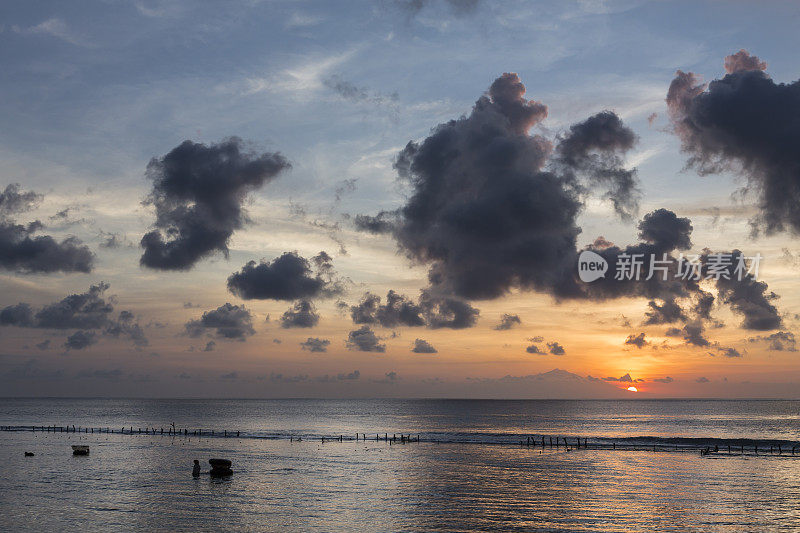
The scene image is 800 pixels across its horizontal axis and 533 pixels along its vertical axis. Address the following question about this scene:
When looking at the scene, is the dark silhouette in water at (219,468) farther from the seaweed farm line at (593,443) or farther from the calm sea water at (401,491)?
the seaweed farm line at (593,443)

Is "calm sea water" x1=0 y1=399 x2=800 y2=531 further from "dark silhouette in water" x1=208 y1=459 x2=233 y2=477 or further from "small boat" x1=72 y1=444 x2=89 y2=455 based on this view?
"small boat" x1=72 y1=444 x2=89 y2=455

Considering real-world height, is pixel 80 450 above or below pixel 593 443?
above

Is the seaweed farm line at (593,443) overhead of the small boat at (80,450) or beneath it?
beneath

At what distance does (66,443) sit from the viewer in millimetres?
129375

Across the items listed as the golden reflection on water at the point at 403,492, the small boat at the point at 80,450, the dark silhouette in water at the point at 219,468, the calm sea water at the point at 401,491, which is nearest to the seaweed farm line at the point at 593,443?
the calm sea water at the point at 401,491

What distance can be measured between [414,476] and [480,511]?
81.1ft

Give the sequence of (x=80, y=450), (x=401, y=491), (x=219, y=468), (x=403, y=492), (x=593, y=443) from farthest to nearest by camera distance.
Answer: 1. (x=593, y=443)
2. (x=80, y=450)
3. (x=219, y=468)
4. (x=401, y=491)
5. (x=403, y=492)

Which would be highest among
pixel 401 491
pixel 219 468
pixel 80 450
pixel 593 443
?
pixel 219 468

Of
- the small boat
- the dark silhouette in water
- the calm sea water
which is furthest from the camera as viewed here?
the small boat

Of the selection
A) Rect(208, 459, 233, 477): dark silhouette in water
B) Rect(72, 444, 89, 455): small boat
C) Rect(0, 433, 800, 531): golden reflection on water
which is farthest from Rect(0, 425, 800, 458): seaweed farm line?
Rect(208, 459, 233, 477): dark silhouette in water

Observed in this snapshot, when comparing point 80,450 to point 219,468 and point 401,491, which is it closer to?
point 219,468

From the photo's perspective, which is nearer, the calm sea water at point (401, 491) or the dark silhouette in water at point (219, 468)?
the calm sea water at point (401, 491)

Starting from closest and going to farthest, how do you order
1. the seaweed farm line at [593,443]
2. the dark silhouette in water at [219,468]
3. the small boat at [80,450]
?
1. the dark silhouette in water at [219,468]
2. the small boat at [80,450]
3. the seaweed farm line at [593,443]

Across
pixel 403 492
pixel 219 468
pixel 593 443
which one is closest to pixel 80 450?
pixel 219 468
